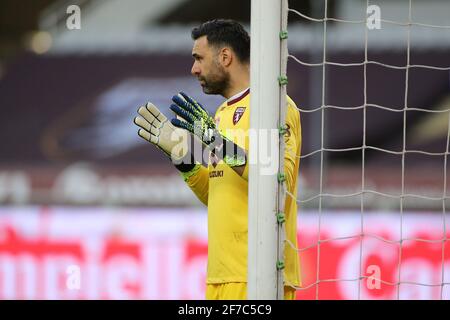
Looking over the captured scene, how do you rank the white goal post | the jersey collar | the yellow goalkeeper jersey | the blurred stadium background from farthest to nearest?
the blurred stadium background, the jersey collar, the yellow goalkeeper jersey, the white goal post

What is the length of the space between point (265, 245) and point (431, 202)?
3815 mm

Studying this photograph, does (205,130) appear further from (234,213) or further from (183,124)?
(234,213)

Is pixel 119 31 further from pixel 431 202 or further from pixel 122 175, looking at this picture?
pixel 431 202

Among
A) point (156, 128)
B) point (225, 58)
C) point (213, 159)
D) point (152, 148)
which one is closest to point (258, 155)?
point (213, 159)

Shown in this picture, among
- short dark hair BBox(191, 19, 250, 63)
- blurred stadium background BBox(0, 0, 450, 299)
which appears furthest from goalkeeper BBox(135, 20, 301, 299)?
blurred stadium background BBox(0, 0, 450, 299)

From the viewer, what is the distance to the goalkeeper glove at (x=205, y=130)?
2.96 metres

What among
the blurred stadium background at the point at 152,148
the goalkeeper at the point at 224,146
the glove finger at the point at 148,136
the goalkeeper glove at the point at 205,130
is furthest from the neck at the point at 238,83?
the blurred stadium background at the point at 152,148

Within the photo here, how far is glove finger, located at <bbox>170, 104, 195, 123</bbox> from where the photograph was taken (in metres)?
3.02

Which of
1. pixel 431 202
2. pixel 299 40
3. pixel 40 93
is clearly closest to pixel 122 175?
pixel 40 93

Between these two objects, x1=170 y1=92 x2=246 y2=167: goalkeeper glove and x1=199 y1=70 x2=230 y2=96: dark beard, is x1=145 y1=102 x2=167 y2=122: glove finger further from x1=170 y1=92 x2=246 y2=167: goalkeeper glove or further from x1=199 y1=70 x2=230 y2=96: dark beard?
x1=199 y1=70 x2=230 y2=96: dark beard

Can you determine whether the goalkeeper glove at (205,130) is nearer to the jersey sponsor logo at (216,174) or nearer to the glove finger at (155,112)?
the glove finger at (155,112)

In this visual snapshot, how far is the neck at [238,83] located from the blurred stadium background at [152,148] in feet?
9.76

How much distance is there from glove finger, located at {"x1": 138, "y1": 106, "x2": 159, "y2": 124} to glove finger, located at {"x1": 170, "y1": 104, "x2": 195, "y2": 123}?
0.06 m
